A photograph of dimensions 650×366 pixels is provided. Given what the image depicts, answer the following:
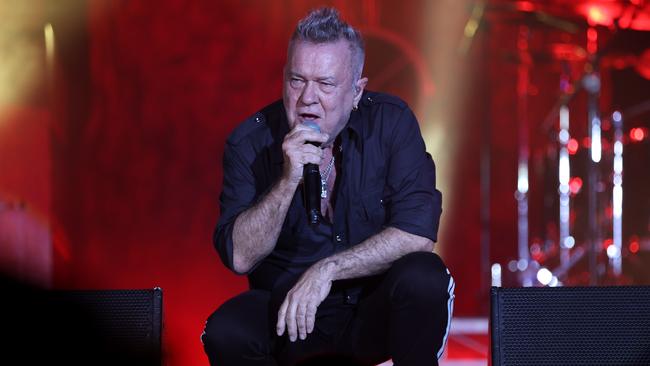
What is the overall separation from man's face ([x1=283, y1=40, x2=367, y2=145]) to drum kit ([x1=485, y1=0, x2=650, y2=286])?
9.11 feet

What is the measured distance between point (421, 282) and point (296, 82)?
635 mm

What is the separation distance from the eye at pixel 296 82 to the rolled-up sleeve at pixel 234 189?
25cm

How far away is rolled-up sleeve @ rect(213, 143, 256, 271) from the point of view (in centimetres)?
240

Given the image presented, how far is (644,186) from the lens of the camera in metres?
5.31

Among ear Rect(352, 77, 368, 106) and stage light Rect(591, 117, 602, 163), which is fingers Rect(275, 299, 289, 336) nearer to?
ear Rect(352, 77, 368, 106)

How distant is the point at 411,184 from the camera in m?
2.38

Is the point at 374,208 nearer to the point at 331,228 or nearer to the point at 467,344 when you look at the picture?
the point at 331,228

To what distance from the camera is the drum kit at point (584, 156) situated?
4930 mm

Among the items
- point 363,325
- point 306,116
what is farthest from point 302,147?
point 363,325

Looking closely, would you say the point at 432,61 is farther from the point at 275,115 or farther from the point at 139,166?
the point at 275,115

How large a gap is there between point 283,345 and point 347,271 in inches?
10.6

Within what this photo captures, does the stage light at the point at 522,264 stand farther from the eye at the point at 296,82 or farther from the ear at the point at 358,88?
the eye at the point at 296,82

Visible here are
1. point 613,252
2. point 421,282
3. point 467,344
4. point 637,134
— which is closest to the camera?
point 421,282

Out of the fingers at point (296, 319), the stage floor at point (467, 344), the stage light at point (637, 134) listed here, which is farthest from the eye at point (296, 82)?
the stage light at point (637, 134)
